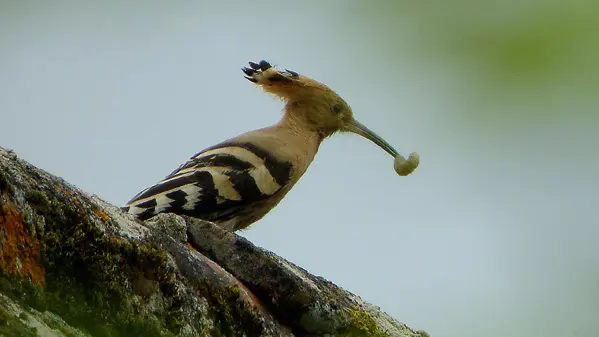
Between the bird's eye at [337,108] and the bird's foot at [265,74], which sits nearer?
the bird's foot at [265,74]

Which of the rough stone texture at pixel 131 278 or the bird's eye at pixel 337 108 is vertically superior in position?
the bird's eye at pixel 337 108

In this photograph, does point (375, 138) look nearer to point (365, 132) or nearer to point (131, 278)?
point (365, 132)

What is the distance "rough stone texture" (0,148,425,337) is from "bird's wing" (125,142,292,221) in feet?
6.09

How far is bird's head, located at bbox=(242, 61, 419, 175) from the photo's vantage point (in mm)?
6109

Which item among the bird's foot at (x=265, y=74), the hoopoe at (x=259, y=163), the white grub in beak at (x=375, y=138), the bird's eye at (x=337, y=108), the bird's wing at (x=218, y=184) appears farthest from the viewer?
the bird's eye at (x=337, y=108)

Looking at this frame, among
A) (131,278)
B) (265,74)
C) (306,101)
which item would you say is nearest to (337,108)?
(306,101)

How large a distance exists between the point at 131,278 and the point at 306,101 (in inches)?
169

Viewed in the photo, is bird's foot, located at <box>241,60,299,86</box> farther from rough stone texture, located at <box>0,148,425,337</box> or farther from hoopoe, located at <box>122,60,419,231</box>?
rough stone texture, located at <box>0,148,425,337</box>

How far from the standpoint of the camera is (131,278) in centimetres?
196

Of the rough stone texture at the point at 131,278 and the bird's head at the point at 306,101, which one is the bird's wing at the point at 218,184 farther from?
the rough stone texture at the point at 131,278

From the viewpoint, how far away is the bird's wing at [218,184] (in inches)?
178

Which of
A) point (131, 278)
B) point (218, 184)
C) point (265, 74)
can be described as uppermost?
point (265, 74)

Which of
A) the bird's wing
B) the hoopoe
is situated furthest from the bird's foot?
the bird's wing

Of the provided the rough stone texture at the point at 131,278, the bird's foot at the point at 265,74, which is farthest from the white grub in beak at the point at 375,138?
the rough stone texture at the point at 131,278
